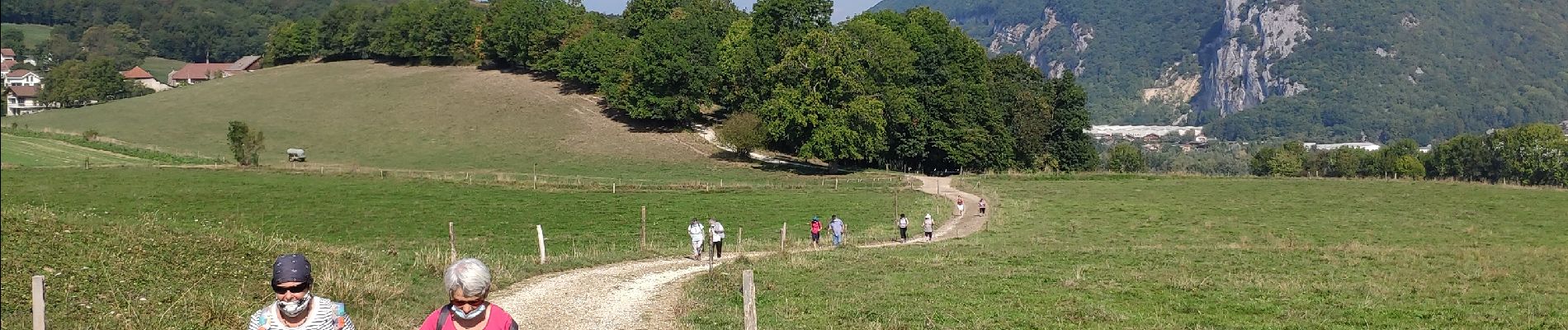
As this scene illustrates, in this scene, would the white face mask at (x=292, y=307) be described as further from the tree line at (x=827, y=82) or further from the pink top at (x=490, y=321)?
the tree line at (x=827, y=82)

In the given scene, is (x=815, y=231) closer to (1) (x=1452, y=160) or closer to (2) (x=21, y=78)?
(1) (x=1452, y=160)

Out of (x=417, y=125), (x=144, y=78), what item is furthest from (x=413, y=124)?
(x=144, y=78)

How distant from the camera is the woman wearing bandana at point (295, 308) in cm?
859

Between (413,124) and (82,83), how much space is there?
58026 millimetres

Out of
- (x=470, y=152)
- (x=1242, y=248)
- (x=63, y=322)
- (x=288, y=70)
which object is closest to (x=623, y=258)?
(x=63, y=322)

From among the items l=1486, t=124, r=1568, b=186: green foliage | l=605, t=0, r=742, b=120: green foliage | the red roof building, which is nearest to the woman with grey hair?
l=605, t=0, r=742, b=120: green foliage

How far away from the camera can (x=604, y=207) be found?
192ft

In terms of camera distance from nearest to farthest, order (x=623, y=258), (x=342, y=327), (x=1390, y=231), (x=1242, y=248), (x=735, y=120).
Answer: (x=342, y=327) → (x=623, y=258) → (x=1242, y=248) → (x=1390, y=231) → (x=735, y=120)

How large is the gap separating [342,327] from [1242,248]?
35.7m

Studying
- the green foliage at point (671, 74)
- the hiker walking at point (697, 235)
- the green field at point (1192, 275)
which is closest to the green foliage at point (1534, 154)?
the green field at point (1192, 275)

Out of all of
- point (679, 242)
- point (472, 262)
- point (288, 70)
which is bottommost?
point (679, 242)

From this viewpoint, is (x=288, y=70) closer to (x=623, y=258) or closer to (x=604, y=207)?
(x=604, y=207)

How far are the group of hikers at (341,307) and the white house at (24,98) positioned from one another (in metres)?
164

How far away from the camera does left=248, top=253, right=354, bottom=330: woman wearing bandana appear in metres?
8.59
